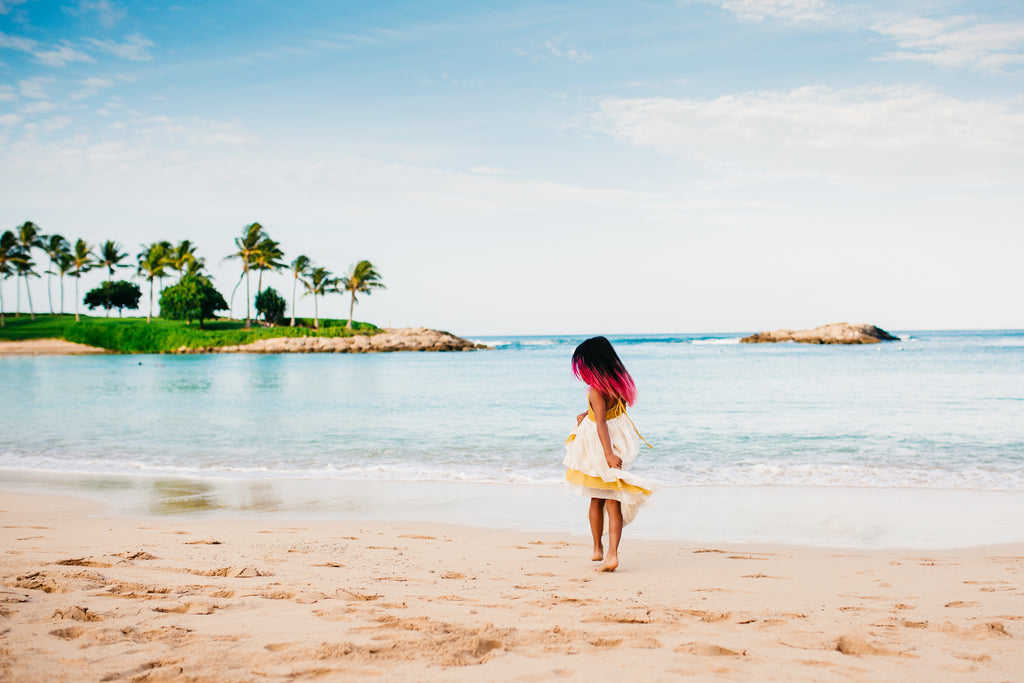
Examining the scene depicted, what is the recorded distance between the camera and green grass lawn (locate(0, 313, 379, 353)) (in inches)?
3179

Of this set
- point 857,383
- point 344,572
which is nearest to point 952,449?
point 344,572

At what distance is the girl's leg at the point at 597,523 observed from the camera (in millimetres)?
5609

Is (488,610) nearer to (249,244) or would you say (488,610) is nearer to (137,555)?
(137,555)

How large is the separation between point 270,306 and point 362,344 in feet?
61.4

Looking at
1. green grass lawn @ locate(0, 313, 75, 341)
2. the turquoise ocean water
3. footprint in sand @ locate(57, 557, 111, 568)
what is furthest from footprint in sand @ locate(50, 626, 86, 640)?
green grass lawn @ locate(0, 313, 75, 341)

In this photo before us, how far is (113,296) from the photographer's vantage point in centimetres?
10475

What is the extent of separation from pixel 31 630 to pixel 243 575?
5.11 ft

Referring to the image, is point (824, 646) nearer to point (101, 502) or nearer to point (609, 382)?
point (609, 382)

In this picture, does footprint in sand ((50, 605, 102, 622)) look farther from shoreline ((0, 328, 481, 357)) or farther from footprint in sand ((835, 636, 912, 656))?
shoreline ((0, 328, 481, 357))

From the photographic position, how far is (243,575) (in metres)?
5.03

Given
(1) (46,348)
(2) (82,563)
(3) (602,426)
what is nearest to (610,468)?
(3) (602,426)

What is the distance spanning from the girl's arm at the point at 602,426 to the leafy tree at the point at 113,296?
11734 cm

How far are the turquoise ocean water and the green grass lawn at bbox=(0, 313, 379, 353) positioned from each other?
184 ft

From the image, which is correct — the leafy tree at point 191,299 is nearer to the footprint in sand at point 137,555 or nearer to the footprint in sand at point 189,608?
the footprint in sand at point 137,555
